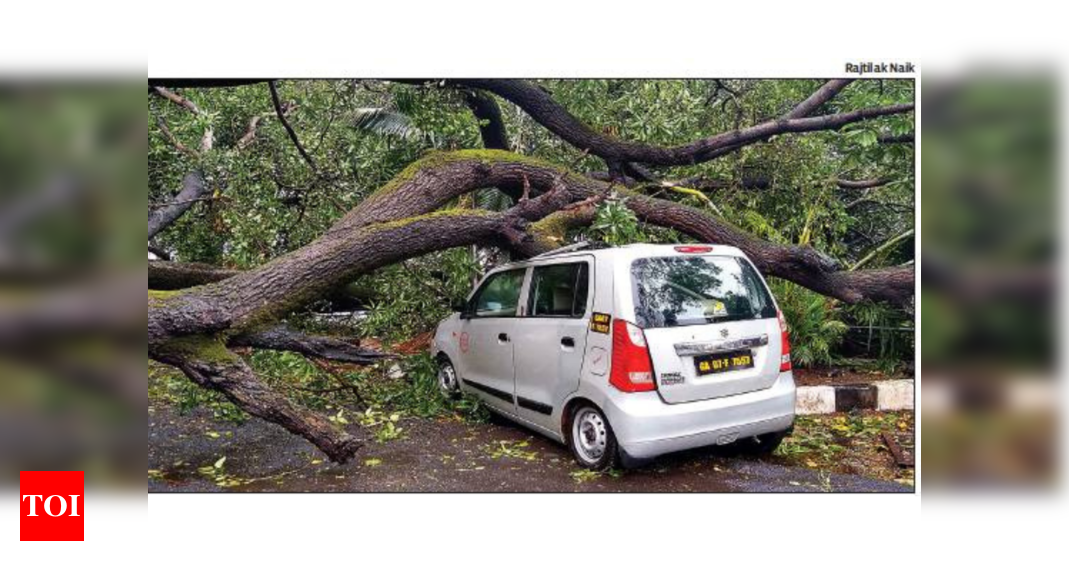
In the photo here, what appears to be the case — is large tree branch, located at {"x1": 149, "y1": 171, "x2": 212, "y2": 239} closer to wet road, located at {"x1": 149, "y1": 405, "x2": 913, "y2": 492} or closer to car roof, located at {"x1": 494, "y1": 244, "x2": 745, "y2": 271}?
wet road, located at {"x1": 149, "y1": 405, "x2": 913, "y2": 492}

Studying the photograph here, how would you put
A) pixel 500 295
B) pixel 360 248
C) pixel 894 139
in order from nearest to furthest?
pixel 360 248 < pixel 500 295 < pixel 894 139

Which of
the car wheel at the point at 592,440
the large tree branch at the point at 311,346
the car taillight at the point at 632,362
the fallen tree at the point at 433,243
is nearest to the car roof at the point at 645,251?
the car taillight at the point at 632,362

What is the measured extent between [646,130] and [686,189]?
1004 mm

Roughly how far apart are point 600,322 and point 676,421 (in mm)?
756

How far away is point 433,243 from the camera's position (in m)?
5.41

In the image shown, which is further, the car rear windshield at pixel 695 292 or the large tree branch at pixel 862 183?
the large tree branch at pixel 862 183

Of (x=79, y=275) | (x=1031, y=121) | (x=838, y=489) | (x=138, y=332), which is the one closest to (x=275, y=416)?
(x=138, y=332)

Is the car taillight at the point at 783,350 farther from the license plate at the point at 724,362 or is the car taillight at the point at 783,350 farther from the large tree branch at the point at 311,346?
the large tree branch at the point at 311,346

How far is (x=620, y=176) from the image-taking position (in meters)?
7.18

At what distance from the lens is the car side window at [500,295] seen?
5020 mm

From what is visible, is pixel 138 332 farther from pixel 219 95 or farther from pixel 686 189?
pixel 686 189

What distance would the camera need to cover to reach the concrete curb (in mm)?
5988

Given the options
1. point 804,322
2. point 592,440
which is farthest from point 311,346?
point 804,322

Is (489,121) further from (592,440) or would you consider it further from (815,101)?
(592,440)
